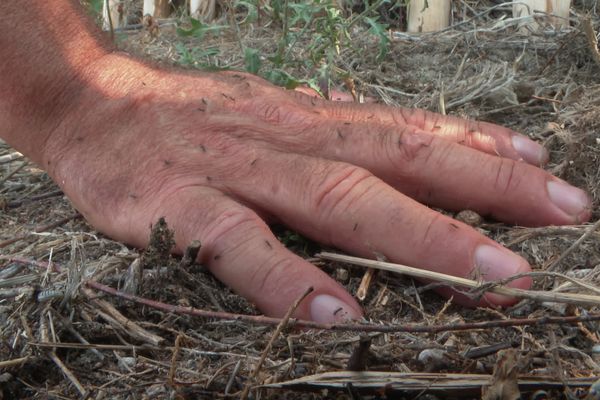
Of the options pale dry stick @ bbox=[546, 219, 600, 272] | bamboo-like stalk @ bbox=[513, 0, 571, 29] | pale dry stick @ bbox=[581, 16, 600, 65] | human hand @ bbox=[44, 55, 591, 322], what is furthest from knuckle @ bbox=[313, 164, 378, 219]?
bamboo-like stalk @ bbox=[513, 0, 571, 29]

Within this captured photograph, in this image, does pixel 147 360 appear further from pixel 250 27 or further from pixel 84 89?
pixel 250 27

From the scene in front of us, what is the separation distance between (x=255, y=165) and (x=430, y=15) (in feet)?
4.93

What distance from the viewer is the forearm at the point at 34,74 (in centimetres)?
181

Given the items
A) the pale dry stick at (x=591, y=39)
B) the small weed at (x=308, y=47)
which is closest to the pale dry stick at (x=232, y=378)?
the small weed at (x=308, y=47)

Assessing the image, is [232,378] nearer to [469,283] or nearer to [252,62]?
[469,283]

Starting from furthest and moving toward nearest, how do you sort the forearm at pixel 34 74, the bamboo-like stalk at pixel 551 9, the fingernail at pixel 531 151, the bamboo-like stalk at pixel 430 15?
1. the bamboo-like stalk at pixel 430 15
2. the bamboo-like stalk at pixel 551 9
3. the forearm at pixel 34 74
4. the fingernail at pixel 531 151

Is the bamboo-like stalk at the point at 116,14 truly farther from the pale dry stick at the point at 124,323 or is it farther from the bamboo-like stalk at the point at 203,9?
the pale dry stick at the point at 124,323

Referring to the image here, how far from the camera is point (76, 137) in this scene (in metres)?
1.74

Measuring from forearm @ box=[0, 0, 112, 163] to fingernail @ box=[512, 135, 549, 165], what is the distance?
3.25ft

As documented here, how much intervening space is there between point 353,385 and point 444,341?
0.21 m

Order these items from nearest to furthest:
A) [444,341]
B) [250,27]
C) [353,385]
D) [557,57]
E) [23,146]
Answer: [353,385] → [444,341] → [23,146] → [557,57] → [250,27]

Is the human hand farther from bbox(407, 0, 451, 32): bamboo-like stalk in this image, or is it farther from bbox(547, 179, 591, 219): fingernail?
bbox(407, 0, 451, 32): bamboo-like stalk

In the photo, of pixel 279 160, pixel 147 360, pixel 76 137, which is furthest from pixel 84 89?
pixel 147 360

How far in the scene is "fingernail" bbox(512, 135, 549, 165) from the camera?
5.50 feet
